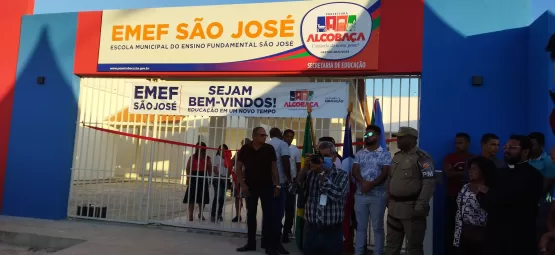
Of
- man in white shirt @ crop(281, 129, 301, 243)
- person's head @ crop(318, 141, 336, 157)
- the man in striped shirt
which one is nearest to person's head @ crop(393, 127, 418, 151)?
person's head @ crop(318, 141, 336, 157)

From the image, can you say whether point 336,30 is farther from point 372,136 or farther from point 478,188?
point 478,188

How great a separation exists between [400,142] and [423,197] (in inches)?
25.7

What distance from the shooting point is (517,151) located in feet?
10.8

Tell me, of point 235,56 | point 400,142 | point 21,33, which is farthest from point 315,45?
point 21,33

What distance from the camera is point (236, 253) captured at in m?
5.70

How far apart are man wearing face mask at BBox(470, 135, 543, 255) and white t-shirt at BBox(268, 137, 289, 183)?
121 inches

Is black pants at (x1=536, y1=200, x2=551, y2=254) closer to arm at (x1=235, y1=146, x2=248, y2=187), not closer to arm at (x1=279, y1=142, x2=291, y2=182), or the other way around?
arm at (x1=279, y1=142, x2=291, y2=182)

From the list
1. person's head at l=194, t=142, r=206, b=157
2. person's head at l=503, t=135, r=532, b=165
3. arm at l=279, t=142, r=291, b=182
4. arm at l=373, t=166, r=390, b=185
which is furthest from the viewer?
person's head at l=194, t=142, r=206, b=157

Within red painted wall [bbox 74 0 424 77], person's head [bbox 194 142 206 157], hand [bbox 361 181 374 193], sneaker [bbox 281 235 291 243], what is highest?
red painted wall [bbox 74 0 424 77]

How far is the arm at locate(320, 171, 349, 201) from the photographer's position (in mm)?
3896

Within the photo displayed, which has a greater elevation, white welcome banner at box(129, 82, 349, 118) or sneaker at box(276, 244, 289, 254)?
white welcome banner at box(129, 82, 349, 118)

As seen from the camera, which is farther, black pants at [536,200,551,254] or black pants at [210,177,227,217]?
black pants at [210,177,227,217]

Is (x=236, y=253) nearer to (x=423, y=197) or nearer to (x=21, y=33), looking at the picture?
(x=423, y=197)

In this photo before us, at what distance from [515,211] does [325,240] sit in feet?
5.05
